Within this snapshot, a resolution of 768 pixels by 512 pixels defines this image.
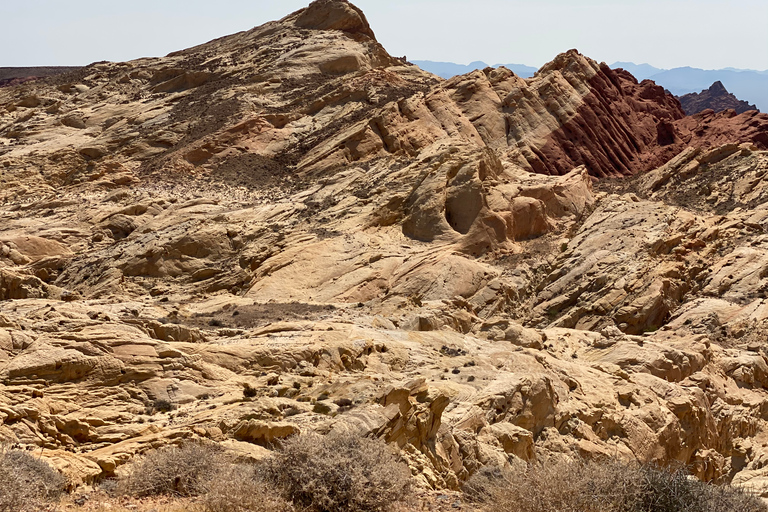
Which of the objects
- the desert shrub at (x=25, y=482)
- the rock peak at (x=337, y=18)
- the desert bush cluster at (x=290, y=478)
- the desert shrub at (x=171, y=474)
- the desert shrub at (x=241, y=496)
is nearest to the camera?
the desert shrub at (x=25, y=482)

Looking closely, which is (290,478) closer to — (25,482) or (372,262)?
(25,482)

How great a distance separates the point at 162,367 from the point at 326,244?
17.1 meters

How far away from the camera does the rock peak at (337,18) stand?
58125 millimetres

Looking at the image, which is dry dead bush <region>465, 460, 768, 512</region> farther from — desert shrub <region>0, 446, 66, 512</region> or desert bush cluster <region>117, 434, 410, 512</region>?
desert shrub <region>0, 446, 66, 512</region>

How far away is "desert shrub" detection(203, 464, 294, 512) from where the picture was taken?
855cm

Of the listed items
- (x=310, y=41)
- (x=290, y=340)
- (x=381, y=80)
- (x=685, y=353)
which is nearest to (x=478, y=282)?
(x=685, y=353)

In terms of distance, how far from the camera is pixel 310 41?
186 feet

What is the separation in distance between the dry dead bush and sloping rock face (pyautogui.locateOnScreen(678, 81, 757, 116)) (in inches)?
4863

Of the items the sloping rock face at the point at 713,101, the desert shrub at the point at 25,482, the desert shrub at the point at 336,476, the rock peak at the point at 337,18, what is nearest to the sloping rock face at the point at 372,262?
the rock peak at the point at 337,18

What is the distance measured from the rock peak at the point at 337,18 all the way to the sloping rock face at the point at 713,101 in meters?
80.7

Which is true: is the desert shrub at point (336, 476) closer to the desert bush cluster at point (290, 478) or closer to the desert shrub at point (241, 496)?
the desert bush cluster at point (290, 478)

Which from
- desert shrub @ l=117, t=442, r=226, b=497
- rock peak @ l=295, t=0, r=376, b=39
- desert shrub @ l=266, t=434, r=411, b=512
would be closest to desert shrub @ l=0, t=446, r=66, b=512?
desert shrub @ l=117, t=442, r=226, b=497

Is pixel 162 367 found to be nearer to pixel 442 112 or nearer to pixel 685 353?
pixel 685 353

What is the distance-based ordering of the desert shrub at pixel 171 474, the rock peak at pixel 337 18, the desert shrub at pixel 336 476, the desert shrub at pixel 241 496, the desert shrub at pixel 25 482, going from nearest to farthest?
the desert shrub at pixel 25 482 < the desert shrub at pixel 241 496 < the desert shrub at pixel 336 476 < the desert shrub at pixel 171 474 < the rock peak at pixel 337 18
